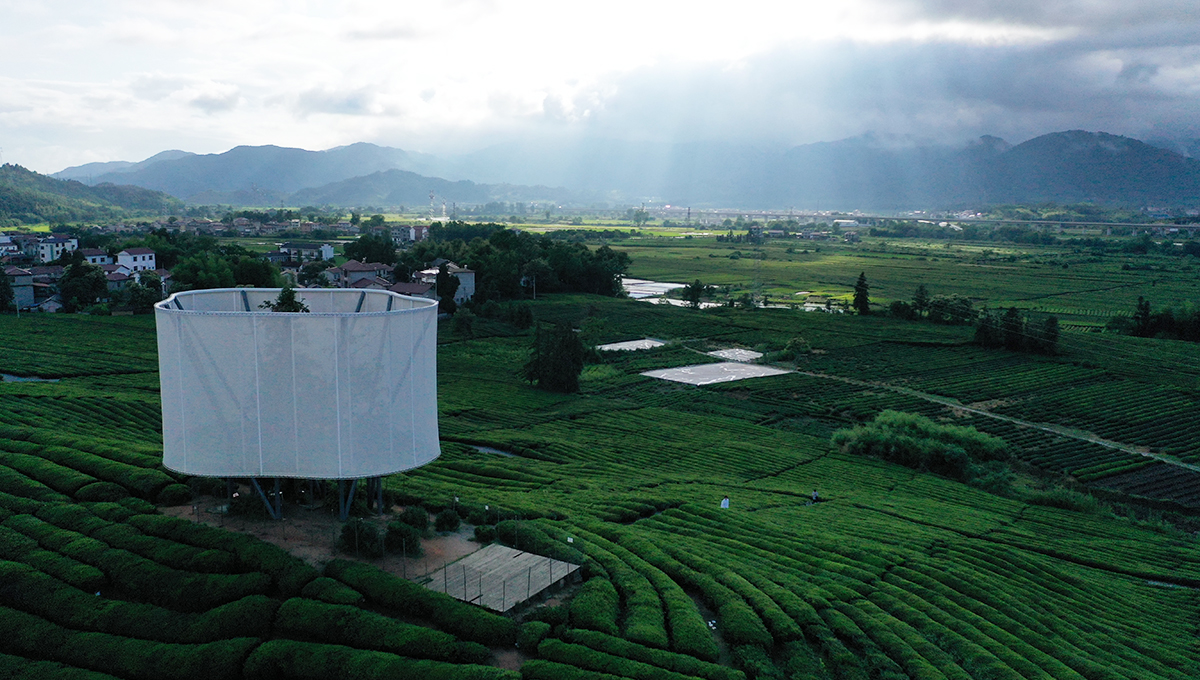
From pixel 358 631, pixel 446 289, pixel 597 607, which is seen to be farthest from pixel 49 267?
pixel 597 607

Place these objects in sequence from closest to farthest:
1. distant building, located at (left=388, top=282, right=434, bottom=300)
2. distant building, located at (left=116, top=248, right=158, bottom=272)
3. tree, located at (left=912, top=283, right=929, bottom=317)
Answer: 1. distant building, located at (left=388, top=282, right=434, bottom=300)
2. tree, located at (left=912, top=283, right=929, bottom=317)
3. distant building, located at (left=116, top=248, right=158, bottom=272)

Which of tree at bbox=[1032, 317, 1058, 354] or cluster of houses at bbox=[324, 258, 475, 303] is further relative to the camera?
cluster of houses at bbox=[324, 258, 475, 303]

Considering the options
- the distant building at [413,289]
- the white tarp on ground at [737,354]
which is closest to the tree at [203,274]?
the distant building at [413,289]

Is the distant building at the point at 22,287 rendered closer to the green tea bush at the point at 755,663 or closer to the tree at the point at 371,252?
the tree at the point at 371,252

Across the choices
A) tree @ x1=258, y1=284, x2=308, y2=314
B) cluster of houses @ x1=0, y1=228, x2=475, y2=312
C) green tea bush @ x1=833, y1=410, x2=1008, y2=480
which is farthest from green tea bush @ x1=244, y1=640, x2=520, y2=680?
cluster of houses @ x1=0, y1=228, x2=475, y2=312

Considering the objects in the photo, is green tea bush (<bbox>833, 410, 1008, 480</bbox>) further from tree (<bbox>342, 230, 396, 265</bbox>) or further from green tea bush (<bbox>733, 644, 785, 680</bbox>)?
tree (<bbox>342, 230, 396, 265</bbox>)

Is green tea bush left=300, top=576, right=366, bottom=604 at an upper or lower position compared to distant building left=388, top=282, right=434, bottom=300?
lower
